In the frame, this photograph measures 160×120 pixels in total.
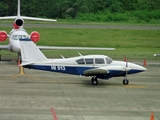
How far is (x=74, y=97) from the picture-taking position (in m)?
22.4

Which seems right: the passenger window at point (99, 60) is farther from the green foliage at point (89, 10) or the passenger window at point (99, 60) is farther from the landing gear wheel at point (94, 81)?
the green foliage at point (89, 10)

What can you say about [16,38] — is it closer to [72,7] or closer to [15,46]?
[15,46]

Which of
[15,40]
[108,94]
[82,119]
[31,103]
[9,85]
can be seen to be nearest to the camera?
[82,119]

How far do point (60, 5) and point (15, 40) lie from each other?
47.2 metres

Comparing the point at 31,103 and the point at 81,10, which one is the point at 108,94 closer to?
the point at 31,103

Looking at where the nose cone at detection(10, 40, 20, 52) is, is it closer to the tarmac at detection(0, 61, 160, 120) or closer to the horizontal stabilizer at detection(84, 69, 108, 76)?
the tarmac at detection(0, 61, 160, 120)

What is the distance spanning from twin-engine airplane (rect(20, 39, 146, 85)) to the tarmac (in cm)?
76

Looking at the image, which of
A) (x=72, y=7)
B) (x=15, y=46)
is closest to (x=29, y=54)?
(x=15, y=46)

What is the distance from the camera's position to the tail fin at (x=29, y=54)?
2631 cm

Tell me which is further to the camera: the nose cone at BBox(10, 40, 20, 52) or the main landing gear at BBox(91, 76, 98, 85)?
the nose cone at BBox(10, 40, 20, 52)

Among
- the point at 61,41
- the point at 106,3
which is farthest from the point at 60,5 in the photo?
the point at 61,41

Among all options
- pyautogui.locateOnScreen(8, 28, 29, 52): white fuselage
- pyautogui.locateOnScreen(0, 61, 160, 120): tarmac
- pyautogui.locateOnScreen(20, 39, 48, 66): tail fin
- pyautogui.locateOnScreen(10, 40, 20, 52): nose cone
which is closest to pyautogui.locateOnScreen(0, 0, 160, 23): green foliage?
pyautogui.locateOnScreen(8, 28, 29, 52): white fuselage

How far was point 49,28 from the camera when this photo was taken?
64812 millimetres

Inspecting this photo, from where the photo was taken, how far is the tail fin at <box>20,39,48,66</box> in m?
26.3
